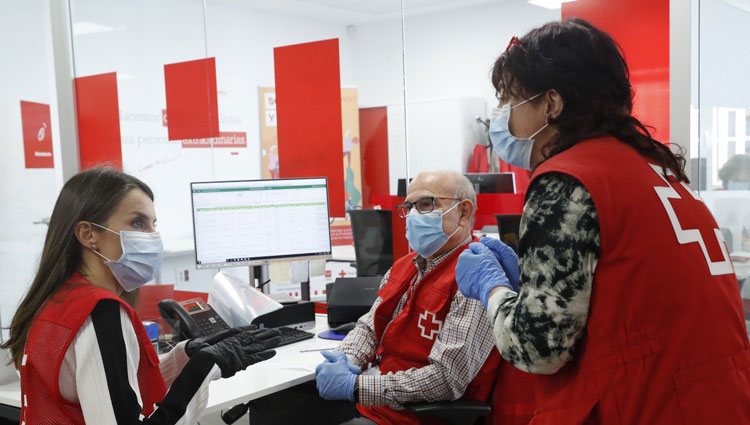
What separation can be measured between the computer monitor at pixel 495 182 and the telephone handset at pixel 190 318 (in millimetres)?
2668

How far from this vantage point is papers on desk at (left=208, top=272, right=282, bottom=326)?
2.72 meters

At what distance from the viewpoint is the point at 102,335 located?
1398 mm

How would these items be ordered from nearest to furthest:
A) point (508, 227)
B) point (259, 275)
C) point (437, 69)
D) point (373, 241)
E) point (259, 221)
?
point (259, 221) < point (259, 275) < point (508, 227) < point (373, 241) < point (437, 69)

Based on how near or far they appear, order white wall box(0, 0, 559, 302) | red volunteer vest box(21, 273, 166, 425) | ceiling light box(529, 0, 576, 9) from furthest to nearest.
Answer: ceiling light box(529, 0, 576, 9) < white wall box(0, 0, 559, 302) < red volunteer vest box(21, 273, 166, 425)

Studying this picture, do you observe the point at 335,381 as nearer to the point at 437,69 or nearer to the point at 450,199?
the point at 450,199

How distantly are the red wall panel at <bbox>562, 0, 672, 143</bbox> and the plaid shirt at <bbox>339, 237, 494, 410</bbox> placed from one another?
1077 millimetres

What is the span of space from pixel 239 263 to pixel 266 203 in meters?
0.29

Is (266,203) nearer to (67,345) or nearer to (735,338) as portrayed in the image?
(67,345)

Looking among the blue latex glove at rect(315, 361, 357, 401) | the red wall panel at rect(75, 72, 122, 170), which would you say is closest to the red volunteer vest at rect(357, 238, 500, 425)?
the blue latex glove at rect(315, 361, 357, 401)

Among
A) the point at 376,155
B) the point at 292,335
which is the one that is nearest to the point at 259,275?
the point at 292,335

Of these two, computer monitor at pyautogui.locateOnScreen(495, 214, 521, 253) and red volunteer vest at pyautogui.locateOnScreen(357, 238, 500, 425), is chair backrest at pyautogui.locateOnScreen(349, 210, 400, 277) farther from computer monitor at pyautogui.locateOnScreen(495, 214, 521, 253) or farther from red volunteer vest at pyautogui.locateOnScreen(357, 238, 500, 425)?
red volunteer vest at pyautogui.locateOnScreen(357, 238, 500, 425)

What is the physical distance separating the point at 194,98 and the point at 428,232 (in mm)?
2177

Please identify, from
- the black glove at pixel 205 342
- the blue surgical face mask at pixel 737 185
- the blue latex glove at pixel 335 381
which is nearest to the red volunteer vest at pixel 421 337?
the blue latex glove at pixel 335 381

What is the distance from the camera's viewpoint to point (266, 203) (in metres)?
3.04
